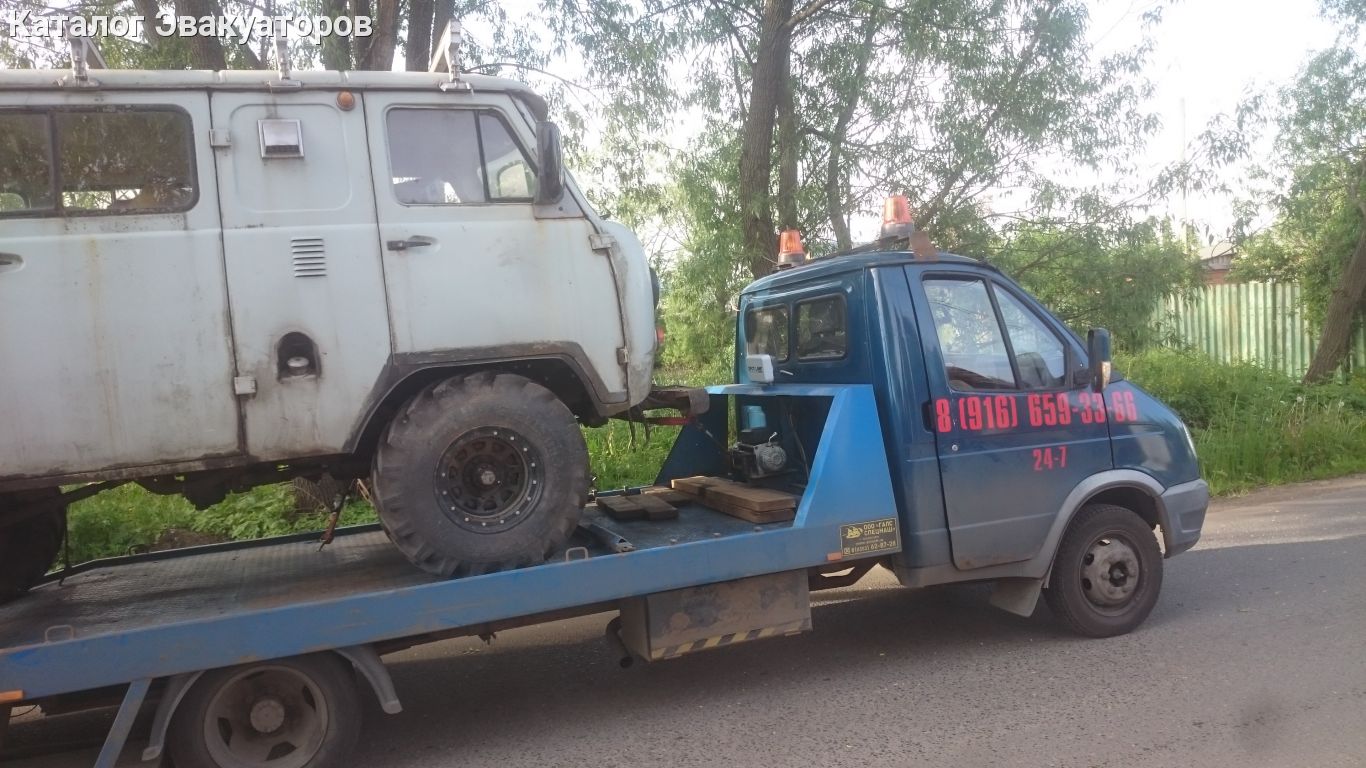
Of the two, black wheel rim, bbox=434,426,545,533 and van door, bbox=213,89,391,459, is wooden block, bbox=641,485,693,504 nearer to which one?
black wheel rim, bbox=434,426,545,533

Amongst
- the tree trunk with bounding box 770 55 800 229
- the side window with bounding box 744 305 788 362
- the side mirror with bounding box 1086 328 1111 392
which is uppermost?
the tree trunk with bounding box 770 55 800 229

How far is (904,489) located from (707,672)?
1528mm

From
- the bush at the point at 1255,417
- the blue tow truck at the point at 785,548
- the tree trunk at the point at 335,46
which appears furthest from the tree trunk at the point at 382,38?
the bush at the point at 1255,417

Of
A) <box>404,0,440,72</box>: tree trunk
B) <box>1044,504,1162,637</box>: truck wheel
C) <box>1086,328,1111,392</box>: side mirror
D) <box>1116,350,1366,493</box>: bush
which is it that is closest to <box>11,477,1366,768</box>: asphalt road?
<box>1044,504,1162,637</box>: truck wheel

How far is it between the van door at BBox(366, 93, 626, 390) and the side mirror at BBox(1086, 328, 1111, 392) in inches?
108

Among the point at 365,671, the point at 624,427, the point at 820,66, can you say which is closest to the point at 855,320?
the point at 365,671

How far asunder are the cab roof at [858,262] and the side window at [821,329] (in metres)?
0.16

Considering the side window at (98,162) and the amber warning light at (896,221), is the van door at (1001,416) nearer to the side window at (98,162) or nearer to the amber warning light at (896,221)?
the amber warning light at (896,221)

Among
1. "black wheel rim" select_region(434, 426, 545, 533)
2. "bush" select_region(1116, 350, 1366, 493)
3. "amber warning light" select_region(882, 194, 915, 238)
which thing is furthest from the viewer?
"bush" select_region(1116, 350, 1366, 493)

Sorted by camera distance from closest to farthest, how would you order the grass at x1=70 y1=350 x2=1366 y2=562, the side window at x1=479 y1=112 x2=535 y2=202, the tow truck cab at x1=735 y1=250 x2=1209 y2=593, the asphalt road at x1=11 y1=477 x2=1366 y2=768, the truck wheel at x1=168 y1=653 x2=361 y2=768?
the truck wheel at x1=168 y1=653 x2=361 y2=768
the asphalt road at x1=11 y1=477 x2=1366 y2=768
the side window at x1=479 y1=112 x2=535 y2=202
the tow truck cab at x1=735 y1=250 x2=1209 y2=593
the grass at x1=70 y1=350 x2=1366 y2=562

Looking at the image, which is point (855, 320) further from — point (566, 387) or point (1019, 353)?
point (566, 387)

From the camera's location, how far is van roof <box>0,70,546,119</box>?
4043 mm

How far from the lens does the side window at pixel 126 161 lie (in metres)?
4.09

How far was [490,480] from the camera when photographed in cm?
450
